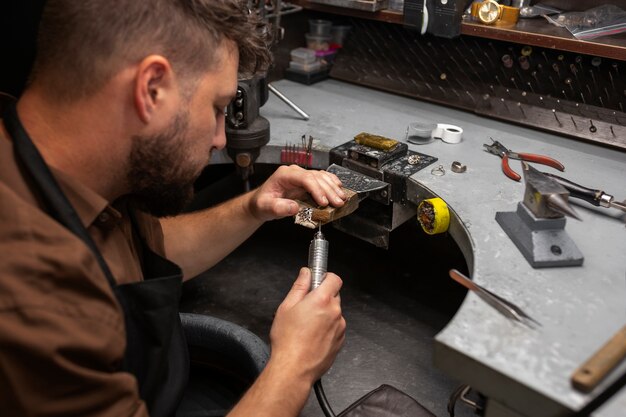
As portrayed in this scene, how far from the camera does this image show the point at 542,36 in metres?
1.51

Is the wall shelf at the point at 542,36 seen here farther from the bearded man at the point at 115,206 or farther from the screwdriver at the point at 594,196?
the bearded man at the point at 115,206

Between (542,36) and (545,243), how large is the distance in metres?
0.75

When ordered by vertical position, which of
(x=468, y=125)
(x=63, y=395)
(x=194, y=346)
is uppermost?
(x=63, y=395)

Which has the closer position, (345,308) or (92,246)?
(92,246)

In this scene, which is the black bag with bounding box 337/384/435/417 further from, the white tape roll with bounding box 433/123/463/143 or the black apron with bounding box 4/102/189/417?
the white tape roll with bounding box 433/123/463/143

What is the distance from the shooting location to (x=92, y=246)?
2.61ft

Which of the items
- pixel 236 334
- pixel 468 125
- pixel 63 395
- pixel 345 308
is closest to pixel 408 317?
pixel 345 308

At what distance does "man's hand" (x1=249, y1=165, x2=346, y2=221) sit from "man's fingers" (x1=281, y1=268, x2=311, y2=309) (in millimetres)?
203

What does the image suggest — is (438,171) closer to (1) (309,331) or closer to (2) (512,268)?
(2) (512,268)

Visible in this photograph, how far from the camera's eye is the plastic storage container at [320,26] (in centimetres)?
201

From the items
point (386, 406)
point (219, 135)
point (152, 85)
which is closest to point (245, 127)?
point (219, 135)

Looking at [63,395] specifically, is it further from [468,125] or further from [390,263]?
[390,263]

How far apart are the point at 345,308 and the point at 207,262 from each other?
2.55ft

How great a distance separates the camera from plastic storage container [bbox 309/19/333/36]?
2.01m
